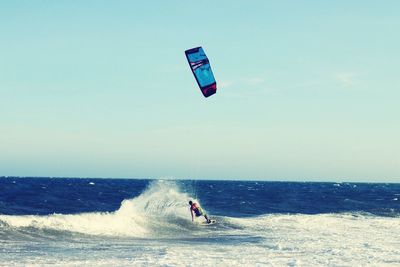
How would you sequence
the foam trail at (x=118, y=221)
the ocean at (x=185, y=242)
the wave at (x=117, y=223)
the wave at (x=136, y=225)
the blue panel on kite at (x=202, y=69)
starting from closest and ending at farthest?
1. the ocean at (x=185, y=242)
2. the blue panel on kite at (x=202, y=69)
3. the wave at (x=136, y=225)
4. the wave at (x=117, y=223)
5. the foam trail at (x=118, y=221)

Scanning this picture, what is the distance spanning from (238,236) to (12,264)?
8619mm

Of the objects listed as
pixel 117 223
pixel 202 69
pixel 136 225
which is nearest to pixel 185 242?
pixel 202 69

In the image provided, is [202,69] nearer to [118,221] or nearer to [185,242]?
[185,242]

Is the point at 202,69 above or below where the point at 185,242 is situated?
above

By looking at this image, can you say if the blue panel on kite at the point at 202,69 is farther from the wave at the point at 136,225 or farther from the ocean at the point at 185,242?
the wave at the point at 136,225

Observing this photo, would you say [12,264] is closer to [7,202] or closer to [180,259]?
[180,259]

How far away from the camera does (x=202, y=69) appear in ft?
50.3

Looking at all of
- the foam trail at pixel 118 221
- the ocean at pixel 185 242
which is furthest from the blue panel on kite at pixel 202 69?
the foam trail at pixel 118 221

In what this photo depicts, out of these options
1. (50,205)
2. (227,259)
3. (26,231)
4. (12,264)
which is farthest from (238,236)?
(50,205)

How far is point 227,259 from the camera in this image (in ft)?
42.8

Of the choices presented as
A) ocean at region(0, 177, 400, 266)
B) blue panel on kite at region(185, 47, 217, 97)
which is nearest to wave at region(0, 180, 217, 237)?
ocean at region(0, 177, 400, 266)

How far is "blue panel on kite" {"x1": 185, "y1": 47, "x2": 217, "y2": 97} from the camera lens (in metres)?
15.1

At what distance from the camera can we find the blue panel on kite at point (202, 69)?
15.1 meters

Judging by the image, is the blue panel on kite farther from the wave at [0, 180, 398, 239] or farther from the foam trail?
the foam trail
